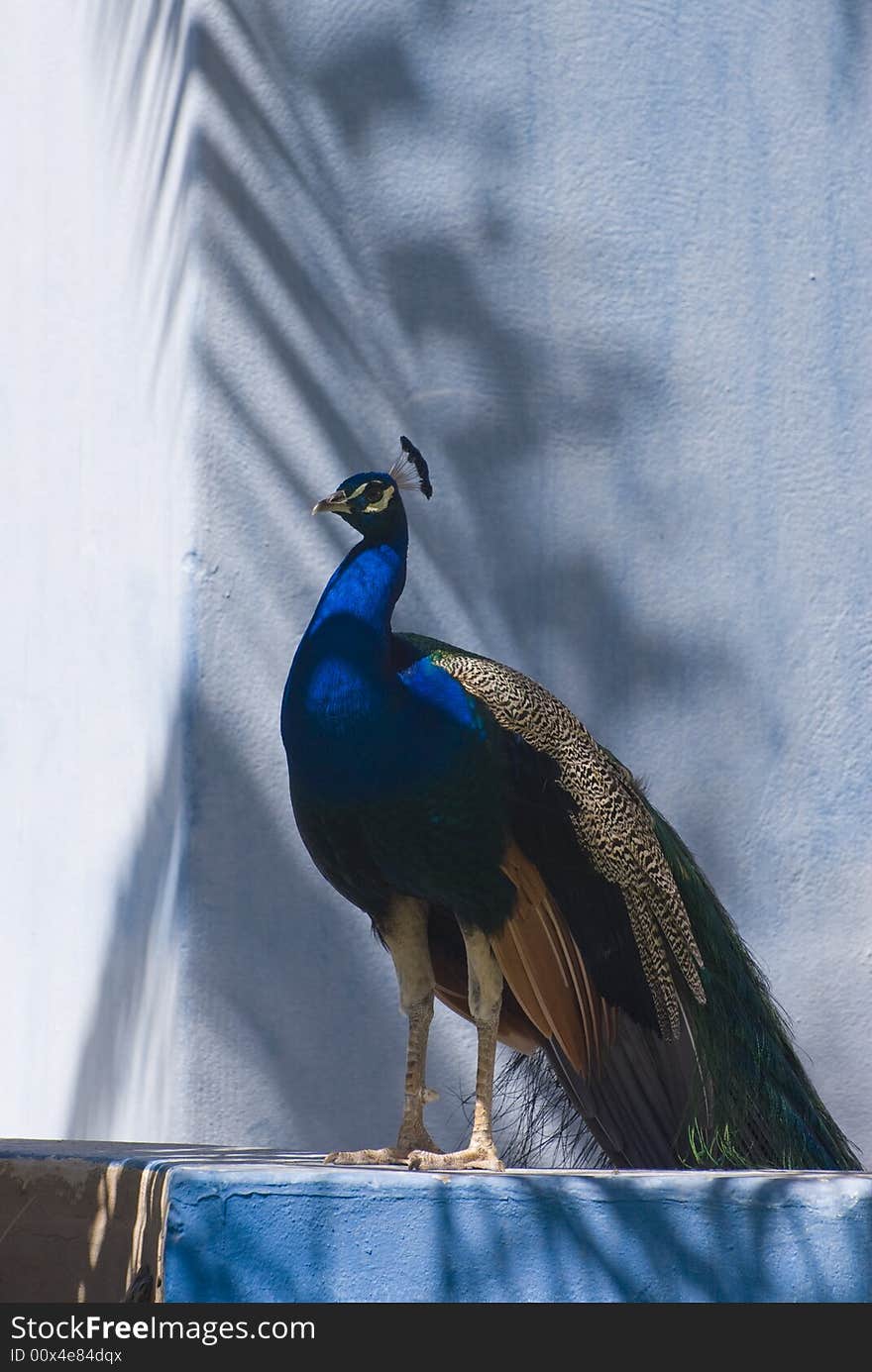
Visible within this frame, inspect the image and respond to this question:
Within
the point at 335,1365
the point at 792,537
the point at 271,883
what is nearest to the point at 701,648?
the point at 792,537

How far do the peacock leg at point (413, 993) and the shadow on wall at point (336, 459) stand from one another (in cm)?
74

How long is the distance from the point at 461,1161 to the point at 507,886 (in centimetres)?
41

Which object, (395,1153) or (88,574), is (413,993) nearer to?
(395,1153)

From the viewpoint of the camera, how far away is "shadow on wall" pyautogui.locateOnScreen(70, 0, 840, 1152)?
3.62 meters

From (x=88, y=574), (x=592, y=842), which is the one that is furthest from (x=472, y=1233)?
(x=88, y=574)

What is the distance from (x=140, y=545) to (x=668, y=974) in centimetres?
157

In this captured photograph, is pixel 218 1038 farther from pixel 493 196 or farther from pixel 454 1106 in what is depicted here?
pixel 493 196

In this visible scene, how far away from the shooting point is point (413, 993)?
9.58 ft

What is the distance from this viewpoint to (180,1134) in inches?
138

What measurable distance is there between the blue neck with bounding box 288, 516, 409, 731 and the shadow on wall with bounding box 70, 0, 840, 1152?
2.80 feet

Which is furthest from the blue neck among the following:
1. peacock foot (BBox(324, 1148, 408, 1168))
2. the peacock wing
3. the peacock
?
peacock foot (BBox(324, 1148, 408, 1168))

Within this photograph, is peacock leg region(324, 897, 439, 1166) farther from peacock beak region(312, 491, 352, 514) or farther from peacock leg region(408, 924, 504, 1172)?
peacock beak region(312, 491, 352, 514)

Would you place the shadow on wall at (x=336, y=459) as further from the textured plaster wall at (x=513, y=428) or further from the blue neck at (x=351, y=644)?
the blue neck at (x=351, y=644)

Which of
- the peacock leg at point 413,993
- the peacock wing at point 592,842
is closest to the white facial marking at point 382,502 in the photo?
the peacock wing at point 592,842
